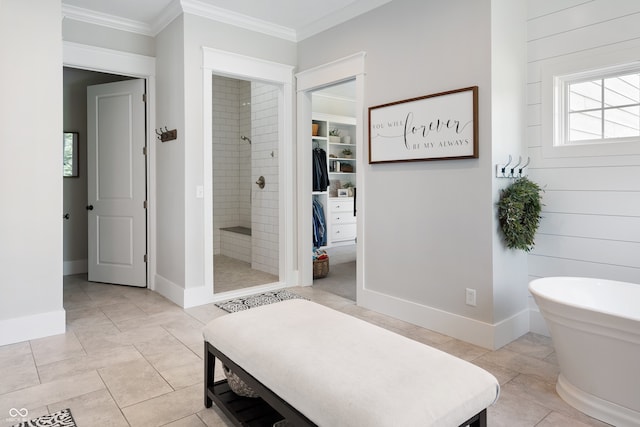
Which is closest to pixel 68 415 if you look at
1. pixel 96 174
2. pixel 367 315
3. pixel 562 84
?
pixel 367 315

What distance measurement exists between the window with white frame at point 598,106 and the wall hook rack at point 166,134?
331 centimetres

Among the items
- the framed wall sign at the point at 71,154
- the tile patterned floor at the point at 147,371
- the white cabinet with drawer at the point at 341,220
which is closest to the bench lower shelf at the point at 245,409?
the tile patterned floor at the point at 147,371

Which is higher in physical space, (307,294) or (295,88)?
(295,88)

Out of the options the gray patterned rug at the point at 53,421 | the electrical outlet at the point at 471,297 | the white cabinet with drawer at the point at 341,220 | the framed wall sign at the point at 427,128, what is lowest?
the gray patterned rug at the point at 53,421

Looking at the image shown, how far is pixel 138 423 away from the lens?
2.01m

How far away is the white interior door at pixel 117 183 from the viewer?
4516 millimetres

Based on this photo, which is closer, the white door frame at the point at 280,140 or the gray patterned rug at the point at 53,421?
the gray patterned rug at the point at 53,421

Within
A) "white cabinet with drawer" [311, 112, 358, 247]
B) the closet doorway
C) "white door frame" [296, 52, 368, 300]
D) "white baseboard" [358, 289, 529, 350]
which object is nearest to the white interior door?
"white door frame" [296, 52, 368, 300]

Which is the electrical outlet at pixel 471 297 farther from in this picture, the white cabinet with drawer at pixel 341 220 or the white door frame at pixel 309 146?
the white cabinet with drawer at pixel 341 220

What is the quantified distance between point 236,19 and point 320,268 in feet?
9.54

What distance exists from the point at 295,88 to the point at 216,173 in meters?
2.96

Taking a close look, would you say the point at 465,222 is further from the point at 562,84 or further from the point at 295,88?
the point at 295,88

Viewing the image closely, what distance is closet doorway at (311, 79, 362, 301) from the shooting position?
6953 millimetres

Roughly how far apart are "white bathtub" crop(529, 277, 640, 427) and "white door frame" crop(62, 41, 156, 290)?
3727 millimetres
